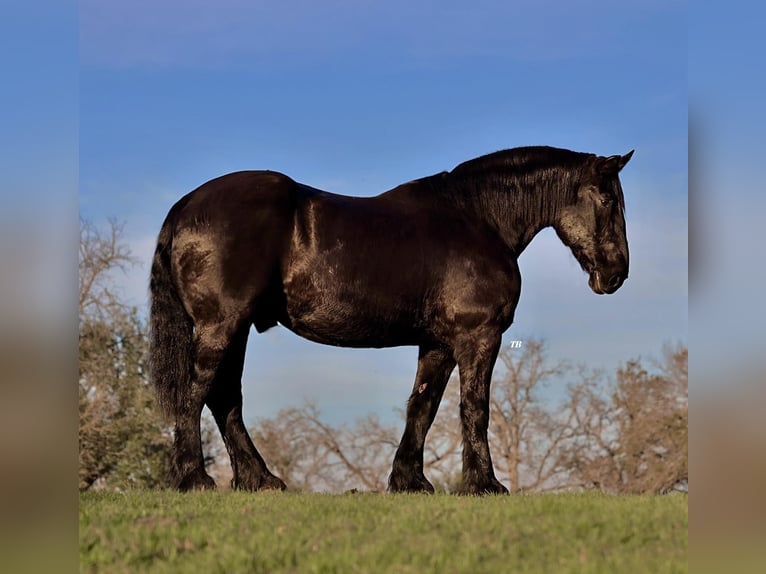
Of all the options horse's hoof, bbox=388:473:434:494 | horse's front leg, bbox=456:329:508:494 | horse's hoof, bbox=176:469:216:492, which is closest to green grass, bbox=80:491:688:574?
horse's hoof, bbox=176:469:216:492

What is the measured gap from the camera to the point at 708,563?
4012 millimetres

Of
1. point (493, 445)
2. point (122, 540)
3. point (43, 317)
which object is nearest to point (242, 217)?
point (122, 540)

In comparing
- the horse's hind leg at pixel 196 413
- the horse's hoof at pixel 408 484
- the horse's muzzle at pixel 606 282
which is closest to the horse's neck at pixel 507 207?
the horse's muzzle at pixel 606 282

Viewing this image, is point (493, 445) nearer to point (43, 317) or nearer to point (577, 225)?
point (577, 225)

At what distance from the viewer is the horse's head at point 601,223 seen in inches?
349

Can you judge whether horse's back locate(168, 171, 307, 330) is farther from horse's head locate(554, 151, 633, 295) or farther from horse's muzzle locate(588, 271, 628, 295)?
horse's muzzle locate(588, 271, 628, 295)

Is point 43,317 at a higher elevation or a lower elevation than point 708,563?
higher

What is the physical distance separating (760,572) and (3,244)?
378 cm

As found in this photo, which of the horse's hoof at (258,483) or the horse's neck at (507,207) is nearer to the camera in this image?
the horse's hoof at (258,483)

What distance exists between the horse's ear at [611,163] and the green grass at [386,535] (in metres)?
3.38

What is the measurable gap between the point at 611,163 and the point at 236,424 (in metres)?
4.57

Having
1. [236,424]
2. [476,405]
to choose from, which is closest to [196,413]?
[236,424]

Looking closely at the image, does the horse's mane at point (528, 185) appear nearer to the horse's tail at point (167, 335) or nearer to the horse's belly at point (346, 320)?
the horse's belly at point (346, 320)

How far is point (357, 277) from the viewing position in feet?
27.1
